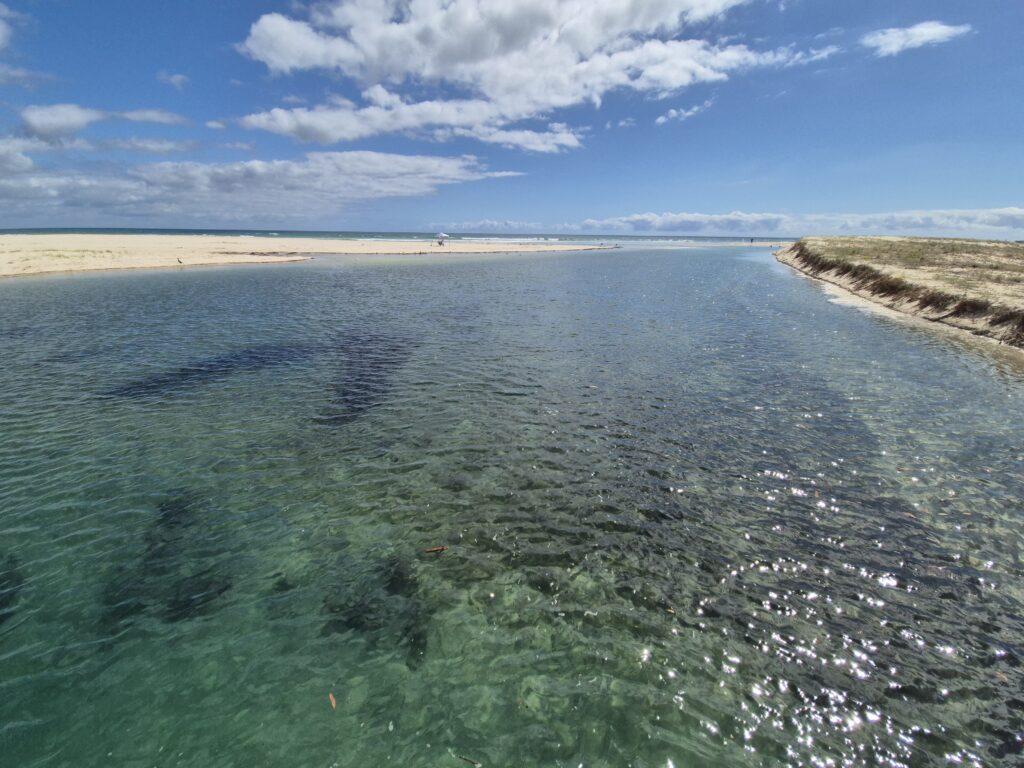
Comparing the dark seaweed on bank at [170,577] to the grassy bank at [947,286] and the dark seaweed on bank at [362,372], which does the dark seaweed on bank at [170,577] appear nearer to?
the dark seaweed on bank at [362,372]

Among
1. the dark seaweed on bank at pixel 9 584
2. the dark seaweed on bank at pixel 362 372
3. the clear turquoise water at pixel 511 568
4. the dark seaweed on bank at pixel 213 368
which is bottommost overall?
the clear turquoise water at pixel 511 568

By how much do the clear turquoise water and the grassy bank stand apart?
1261 centimetres

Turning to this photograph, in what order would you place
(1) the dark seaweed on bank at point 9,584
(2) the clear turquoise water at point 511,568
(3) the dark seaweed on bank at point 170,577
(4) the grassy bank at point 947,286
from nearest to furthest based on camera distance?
(2) the clear turquoise water at point 511,568
(1) the dark seaweed on bank at point 9,584
(3) the dark seaweed on bank at point 170,577
(4) the grassy bank at point 947,286

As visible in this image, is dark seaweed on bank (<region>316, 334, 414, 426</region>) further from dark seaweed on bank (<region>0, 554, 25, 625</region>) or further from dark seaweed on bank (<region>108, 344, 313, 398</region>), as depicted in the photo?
dark seaweed on bank (<region>0, 554, 25, 625</region>)

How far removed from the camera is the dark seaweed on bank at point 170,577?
28.7ft

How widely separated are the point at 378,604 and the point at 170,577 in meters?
4.58

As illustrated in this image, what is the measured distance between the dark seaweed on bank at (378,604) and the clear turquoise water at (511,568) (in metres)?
0.06

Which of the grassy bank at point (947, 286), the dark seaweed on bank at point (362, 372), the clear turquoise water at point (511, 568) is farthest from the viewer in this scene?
the grassy bank at point (947, 286)

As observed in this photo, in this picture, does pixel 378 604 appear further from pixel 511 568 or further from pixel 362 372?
pixel 362 372

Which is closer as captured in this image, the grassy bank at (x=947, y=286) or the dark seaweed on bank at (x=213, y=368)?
the dark seaweed on bank at (x=213, y=368)

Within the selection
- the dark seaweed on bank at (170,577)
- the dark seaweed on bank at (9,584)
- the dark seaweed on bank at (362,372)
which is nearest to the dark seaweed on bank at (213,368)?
the dark seaweed on bank at (362,372)

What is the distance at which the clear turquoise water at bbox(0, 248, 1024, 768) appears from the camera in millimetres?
6727

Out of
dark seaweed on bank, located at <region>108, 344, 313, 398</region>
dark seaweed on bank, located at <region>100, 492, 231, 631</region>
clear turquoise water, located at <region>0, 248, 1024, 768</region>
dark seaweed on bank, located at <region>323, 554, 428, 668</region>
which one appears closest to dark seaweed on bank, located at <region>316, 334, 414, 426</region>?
clear turquoise water, located at <region>0, 248, 1024, 768</region>

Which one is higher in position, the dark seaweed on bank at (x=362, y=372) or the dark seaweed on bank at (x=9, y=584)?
the dark seaweed on bank at (x=362, y=372)
